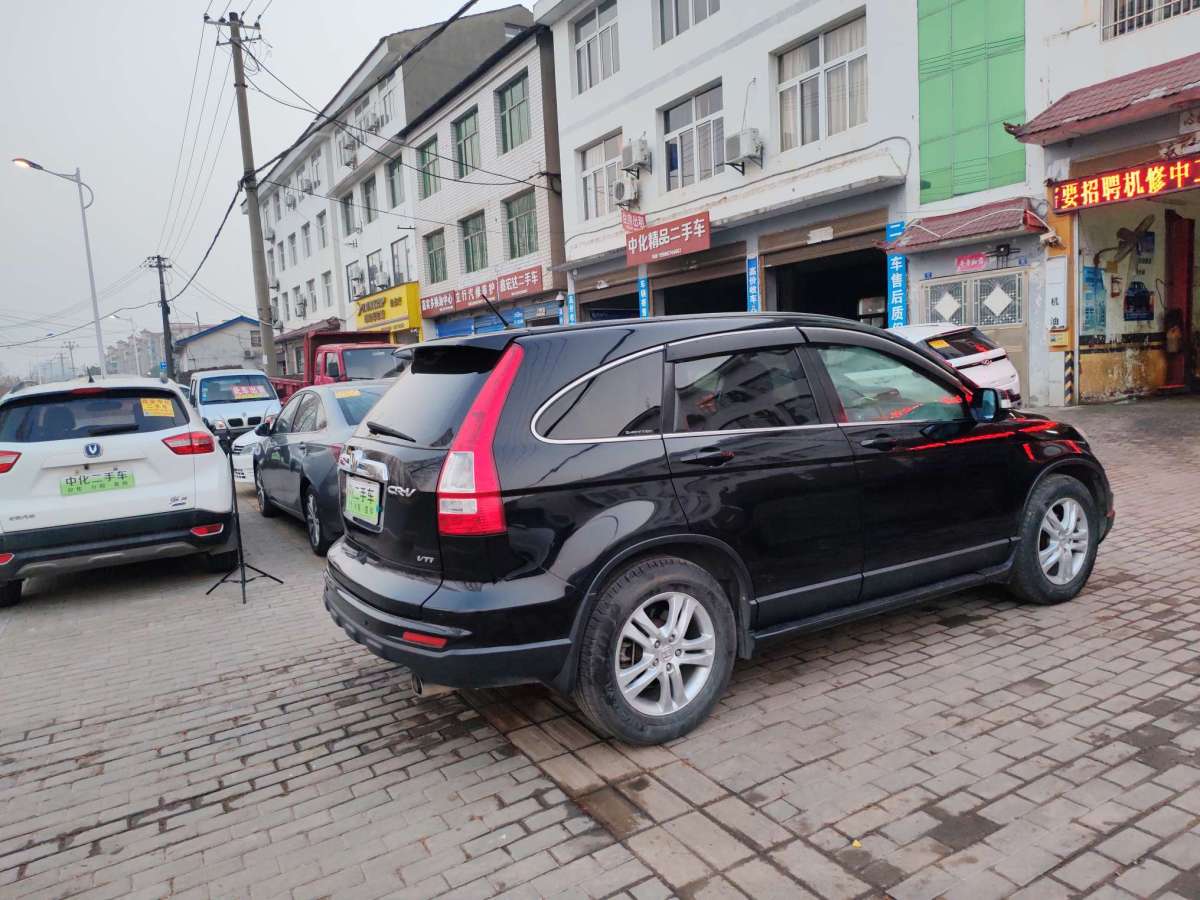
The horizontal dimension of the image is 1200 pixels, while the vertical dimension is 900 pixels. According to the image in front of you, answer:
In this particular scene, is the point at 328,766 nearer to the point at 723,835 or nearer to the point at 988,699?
the point at 723,835

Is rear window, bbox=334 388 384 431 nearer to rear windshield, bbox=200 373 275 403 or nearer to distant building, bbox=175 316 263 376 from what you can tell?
rear windshield, bbox=200 373 275 403

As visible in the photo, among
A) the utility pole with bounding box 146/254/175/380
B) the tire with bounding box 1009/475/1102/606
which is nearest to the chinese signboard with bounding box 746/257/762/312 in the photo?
the tire with bounding box 1009/475/1102/606

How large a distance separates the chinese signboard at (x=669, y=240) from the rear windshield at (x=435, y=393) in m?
14.7

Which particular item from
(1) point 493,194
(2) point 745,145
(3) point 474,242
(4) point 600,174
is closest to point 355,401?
(2) point 745,145

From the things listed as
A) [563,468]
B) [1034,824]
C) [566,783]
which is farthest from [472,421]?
A: [1034,824]

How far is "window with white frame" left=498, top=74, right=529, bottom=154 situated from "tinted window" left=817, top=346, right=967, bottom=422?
2245 centimetres

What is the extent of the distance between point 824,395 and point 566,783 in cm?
208

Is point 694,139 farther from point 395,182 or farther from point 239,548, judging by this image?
point 395,182

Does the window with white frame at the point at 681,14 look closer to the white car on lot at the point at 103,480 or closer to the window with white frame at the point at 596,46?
the window with white frame at the point at 596,46

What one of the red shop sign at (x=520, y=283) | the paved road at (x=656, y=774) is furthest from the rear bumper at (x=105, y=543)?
the red shop sign at (x=520, y=283)

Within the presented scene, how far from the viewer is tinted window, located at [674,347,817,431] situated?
3457 mm

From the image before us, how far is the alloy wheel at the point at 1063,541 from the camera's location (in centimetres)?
454

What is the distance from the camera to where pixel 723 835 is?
263 cm

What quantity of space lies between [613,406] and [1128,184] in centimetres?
1104
